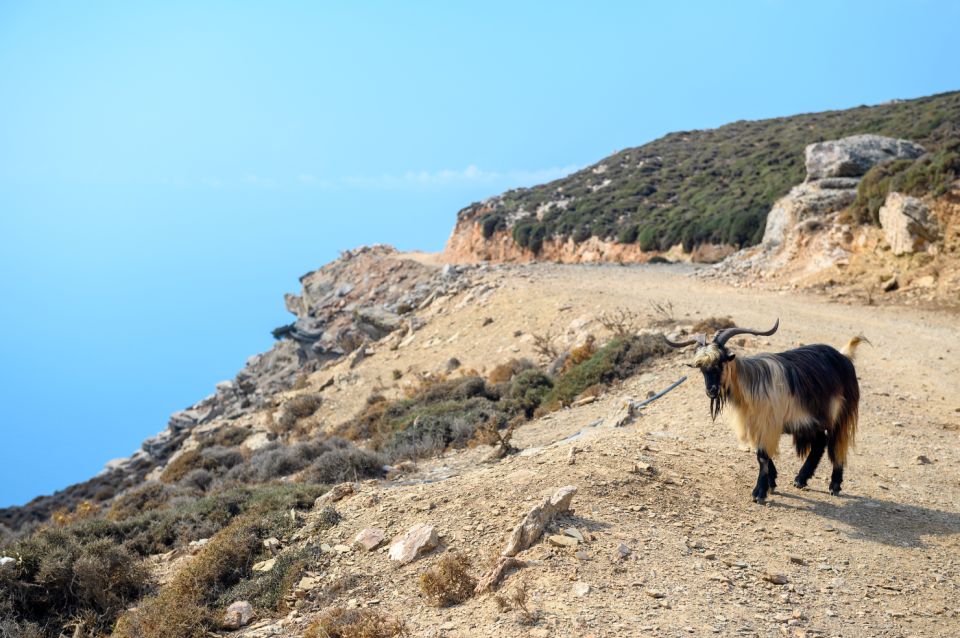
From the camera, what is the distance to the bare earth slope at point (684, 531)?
516 centimetres

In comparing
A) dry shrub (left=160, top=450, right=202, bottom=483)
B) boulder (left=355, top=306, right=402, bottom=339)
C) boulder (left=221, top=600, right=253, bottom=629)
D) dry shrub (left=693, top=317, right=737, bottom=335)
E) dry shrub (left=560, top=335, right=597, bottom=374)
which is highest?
boulder (left=355, top=306, right=402, bottom=339)

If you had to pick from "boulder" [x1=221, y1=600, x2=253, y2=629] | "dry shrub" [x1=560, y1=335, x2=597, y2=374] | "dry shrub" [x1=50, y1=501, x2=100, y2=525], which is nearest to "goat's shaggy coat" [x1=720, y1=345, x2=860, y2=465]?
"boulder" [x1=221, y1=600, x2=253, y2=629]

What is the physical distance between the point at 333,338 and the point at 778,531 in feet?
90.1

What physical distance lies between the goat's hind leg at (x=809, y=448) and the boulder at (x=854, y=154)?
73.2 ft

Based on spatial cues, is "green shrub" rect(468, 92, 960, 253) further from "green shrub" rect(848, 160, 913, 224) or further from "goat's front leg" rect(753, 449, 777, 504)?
"goat's front leg" rect(753, 449, 777, 504)

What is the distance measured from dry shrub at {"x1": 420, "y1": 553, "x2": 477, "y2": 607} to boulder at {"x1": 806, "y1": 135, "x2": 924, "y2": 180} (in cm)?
2589

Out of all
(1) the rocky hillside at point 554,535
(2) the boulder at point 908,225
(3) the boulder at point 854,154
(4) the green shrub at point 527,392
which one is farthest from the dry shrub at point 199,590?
(3) the boulder at point 854,154

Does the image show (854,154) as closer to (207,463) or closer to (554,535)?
(207,463)

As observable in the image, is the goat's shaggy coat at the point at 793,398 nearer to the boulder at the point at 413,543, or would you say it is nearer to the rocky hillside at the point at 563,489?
the rocky hillside at the point at 563,489

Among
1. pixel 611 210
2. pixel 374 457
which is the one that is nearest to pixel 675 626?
pixel 374 457

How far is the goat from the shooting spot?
702cm

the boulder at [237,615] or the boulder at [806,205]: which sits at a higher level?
the boulder at [806,205]

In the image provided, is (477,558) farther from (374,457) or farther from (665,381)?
(665,381)

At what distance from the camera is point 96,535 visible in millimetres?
8812
